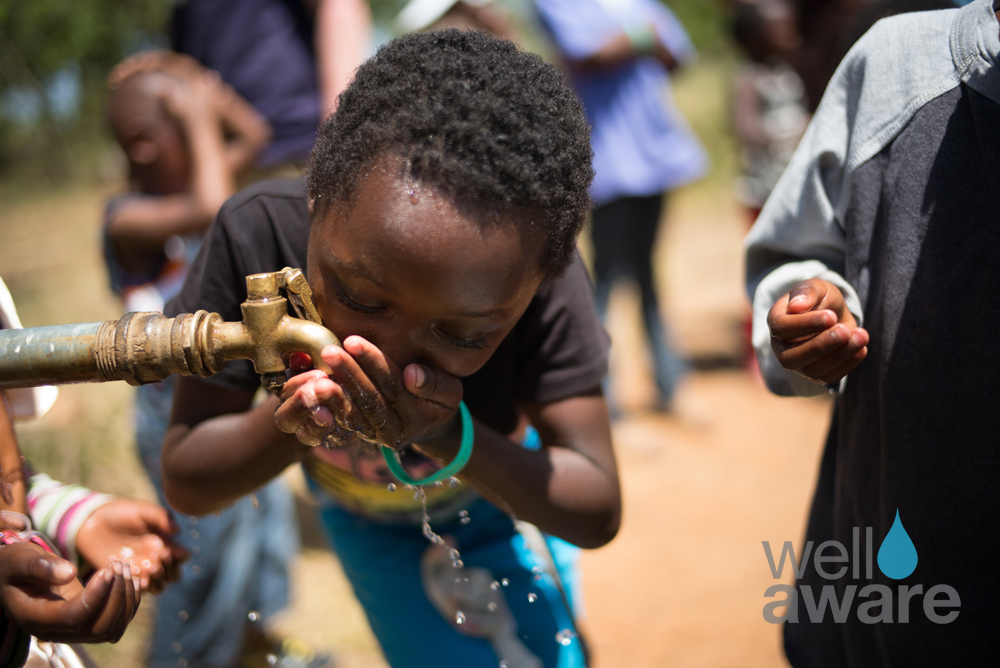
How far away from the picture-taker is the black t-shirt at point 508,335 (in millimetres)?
1324

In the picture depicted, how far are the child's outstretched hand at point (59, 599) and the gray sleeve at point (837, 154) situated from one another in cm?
119

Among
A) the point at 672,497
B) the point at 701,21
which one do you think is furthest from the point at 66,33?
the point at 701,21

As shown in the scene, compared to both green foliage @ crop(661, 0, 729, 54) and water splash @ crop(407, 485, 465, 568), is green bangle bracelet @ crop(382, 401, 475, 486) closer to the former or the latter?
water splash @ crop(407, 485, 465, 568)

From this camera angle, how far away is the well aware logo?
1.29m

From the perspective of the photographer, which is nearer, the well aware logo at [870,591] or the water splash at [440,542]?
the well aware logo at [870,591]

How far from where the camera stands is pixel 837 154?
1365mm

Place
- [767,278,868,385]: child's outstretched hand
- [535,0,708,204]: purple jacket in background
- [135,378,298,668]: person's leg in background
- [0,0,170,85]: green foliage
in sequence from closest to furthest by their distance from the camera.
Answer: [767,278,868,385]: child's outstretched hand, [0,0,170,85]: green foliage, [135,378,298,668]: person's leg in background, [535,0,708,204]: purple jacket in background

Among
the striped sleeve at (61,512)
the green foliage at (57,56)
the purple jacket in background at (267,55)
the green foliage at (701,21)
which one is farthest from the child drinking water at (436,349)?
the green foliage at (701,21)

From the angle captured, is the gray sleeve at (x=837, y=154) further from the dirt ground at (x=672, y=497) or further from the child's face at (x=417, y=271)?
the dirt ground at (x=672, y=497)

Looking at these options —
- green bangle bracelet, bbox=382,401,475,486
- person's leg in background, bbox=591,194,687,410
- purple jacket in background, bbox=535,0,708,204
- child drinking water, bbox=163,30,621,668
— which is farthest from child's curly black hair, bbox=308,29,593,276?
person's leg in background, bbox=591,194,687,410

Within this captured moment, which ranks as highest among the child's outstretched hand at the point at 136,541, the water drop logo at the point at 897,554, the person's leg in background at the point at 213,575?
the child's outstretched hand at the point at 136,541

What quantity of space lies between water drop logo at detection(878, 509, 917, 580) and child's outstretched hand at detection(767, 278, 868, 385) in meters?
0.32

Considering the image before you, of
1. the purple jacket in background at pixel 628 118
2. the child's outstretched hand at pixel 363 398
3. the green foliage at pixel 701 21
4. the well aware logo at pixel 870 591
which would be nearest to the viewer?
the child's outstretched hand at pixel 363 398

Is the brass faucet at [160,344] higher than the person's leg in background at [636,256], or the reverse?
the brass faucet at [160,344]
